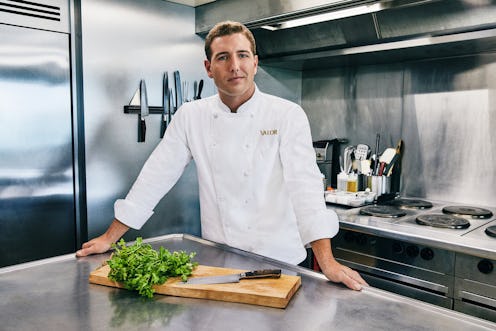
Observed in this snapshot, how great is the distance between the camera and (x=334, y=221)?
160cm

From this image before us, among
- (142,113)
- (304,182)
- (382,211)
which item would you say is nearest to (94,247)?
(304,182)

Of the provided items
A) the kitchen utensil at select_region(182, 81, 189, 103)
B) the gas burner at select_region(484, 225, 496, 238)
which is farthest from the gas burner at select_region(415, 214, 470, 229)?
the kitchen utensil at select_region(182, 81, 189, 103)

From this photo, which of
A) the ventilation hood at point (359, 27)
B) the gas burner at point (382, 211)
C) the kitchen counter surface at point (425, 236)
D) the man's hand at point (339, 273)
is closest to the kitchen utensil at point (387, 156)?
the gas burner at point (382, 211)

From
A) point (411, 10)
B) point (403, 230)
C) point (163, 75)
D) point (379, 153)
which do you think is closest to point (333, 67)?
point (379, 153)

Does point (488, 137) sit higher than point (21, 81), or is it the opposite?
point (21, 81)

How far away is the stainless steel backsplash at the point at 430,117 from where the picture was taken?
2.72m

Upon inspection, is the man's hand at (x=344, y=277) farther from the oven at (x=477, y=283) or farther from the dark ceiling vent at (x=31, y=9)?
the dark ceiling vent at (x=31, y=9)

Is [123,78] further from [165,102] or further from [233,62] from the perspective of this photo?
[233,62]

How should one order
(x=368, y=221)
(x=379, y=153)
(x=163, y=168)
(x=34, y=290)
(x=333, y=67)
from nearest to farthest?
1. (x=34, y=290)
2. (x=163, y=168)
3. (x=368, y=221)
4. (x=379, y=153)
5. (x=333, y=67)

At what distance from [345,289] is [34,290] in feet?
2.93

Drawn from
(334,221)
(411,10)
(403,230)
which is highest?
(411,10)

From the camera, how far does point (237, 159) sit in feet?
6.30

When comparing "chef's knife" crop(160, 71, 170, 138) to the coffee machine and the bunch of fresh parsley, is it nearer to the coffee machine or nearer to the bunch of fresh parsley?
the coffee machine

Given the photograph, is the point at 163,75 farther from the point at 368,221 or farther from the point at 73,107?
the point at 368,221
